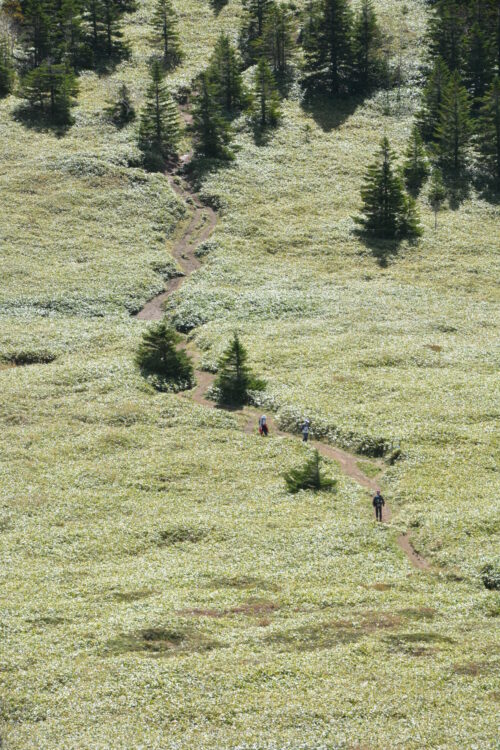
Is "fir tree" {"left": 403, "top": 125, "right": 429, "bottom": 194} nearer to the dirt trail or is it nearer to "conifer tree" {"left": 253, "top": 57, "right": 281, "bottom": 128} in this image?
"conifer tree" {"left": 253, "top": 57, "right": 281, "bottom": 128}

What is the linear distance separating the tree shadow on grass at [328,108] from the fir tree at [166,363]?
62651 millimetres

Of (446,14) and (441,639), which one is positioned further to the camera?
(446,14)

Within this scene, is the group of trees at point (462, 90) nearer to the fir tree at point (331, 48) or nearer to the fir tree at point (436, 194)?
the fir tree at point (436, 194)

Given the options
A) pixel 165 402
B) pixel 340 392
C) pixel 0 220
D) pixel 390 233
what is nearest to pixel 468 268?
pixel 390 233

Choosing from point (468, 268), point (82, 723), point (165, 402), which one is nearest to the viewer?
point (82, 723)

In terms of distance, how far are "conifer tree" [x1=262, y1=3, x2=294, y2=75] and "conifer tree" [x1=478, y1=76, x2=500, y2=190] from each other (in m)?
32.6

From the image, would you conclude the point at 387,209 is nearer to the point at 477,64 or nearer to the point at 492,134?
the point at 492,134

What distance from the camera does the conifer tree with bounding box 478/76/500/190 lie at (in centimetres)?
10643

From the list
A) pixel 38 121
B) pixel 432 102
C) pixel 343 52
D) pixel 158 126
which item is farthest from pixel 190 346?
pixel 343 52

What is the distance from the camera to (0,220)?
91375mm

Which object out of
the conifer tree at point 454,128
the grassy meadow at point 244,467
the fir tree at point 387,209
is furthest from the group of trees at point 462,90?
the fir tree at point 387,209

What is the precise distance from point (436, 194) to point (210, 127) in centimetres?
2945

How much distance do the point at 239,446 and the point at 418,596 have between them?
2061 cm

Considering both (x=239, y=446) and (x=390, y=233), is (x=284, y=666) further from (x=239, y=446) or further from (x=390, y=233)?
(x=390, y=233)
